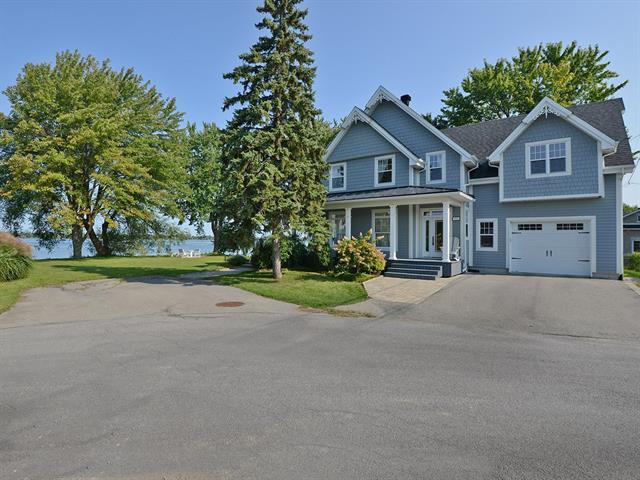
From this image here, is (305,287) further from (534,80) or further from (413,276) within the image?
(534,80)

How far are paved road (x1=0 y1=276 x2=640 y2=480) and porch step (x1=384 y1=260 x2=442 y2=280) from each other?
7120mm

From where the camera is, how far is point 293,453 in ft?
10.2

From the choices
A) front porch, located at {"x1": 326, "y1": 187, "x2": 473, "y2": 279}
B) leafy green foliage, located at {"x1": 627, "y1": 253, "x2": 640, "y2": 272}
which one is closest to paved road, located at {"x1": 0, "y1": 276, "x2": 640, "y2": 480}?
front porch, located at {"x1": 326, "y1": 187, "x2": 473, "y2": 279}

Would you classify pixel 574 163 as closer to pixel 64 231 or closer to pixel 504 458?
pixel 504 458

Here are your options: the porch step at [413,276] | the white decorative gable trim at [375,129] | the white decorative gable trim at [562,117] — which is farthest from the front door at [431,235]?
the white decorative gable trim at [562,117]

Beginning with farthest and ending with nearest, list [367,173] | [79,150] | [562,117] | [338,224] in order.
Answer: [79,150], [338,224], [367,173], [562,117]

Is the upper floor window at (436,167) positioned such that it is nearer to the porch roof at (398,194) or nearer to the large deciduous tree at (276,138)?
the porch roof at (398,194)

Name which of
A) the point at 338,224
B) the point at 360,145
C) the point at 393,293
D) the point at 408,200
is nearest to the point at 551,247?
the point at 408,200

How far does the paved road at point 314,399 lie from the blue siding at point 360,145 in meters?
13.8

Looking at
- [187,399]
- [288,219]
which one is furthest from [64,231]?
[187,399]

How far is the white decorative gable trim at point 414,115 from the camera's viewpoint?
18.1 metres

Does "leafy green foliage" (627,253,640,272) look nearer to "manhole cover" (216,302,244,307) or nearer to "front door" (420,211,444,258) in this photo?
"front door" (420,211,444,258)

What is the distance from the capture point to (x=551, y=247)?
656 inches

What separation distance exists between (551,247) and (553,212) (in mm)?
1682
